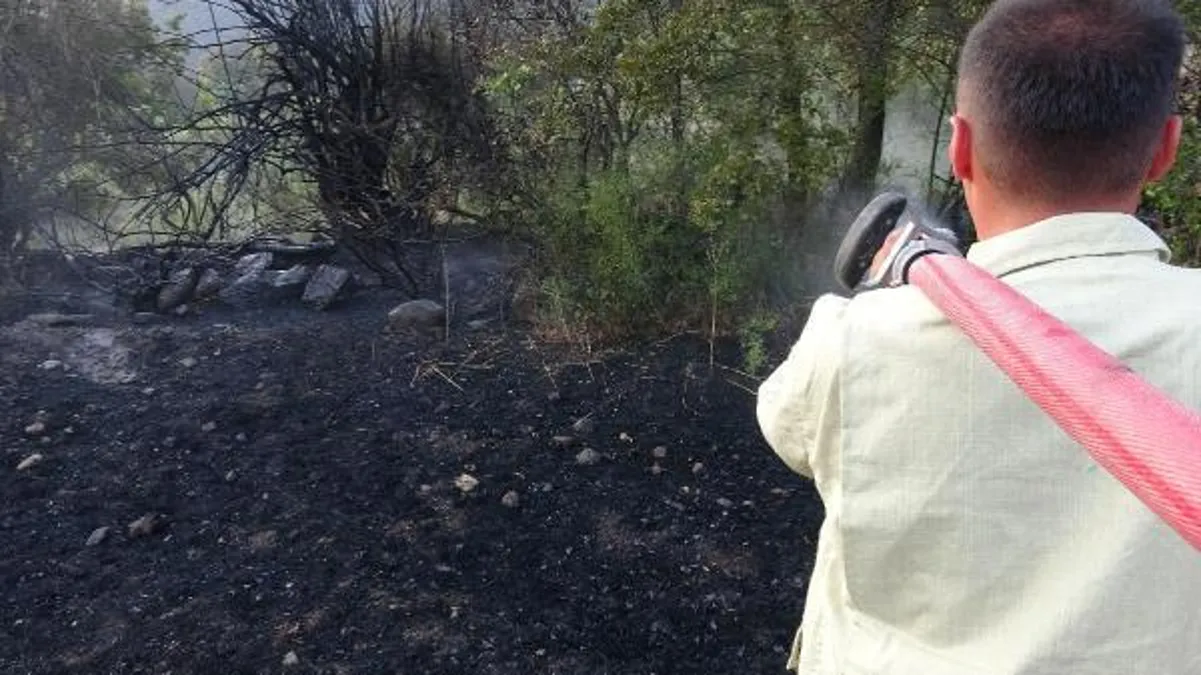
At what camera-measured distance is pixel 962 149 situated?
44.2 inches

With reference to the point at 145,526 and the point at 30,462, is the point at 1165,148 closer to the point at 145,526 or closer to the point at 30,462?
the point at 145,526

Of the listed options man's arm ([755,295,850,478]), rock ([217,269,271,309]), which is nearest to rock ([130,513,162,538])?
rock ([217,269,271,309])

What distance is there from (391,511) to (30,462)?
56.4 inches

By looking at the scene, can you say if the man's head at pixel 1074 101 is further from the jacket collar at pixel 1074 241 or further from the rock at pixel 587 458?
the rock at pixel 587 458

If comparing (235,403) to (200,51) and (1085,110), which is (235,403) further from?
(1085,110)

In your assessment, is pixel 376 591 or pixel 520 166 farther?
pixel 520 166

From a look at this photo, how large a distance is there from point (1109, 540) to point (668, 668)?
1.94m

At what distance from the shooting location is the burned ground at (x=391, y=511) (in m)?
2.80

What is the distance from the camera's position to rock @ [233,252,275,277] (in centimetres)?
564

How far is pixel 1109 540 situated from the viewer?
35.4 inches

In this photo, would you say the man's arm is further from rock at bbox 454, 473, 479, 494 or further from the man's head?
rock at bbox 454, 473, 479, 494

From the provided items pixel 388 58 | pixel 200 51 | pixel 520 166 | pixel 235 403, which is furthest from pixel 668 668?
pixel 200 51

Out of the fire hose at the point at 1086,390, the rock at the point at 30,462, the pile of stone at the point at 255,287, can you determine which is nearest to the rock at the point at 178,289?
the pile of stone at the point at 255,287

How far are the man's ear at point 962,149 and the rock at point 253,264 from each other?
4.98 meters
